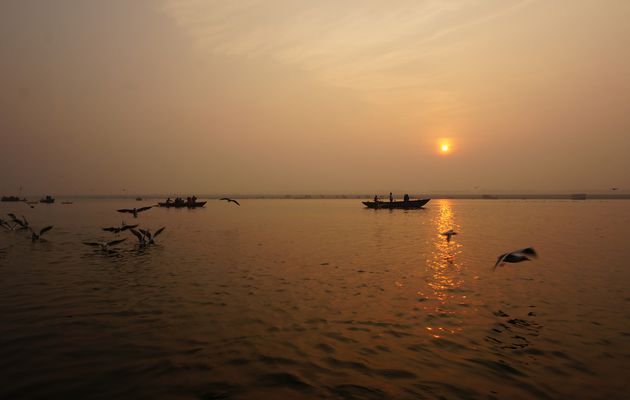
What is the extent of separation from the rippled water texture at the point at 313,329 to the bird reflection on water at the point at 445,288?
3.1 inches

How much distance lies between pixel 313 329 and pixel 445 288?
22.3ft

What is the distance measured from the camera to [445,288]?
14.7m

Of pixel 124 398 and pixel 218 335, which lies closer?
pixel 124 398

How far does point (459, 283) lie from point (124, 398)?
12.8 m

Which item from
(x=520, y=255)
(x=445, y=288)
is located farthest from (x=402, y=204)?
(x=520, y=255)

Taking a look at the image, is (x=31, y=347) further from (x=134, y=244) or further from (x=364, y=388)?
(x=134, y=244)

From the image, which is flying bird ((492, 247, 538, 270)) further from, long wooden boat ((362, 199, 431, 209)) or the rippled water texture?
long wooden boat ((362, 199, 431, 209))

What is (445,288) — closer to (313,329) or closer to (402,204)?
(313,329)

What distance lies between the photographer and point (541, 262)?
20.8 m

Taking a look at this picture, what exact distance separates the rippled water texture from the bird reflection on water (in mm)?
78

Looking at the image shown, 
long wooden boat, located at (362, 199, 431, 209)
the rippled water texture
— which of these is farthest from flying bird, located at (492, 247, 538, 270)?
long wooden boat, located at (362, 199, 431, 209)

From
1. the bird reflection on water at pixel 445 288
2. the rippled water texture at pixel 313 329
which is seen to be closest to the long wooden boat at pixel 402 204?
the bird reflection on water at pixel 445 288

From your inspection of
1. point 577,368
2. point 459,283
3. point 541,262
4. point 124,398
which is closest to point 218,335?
point 124,398

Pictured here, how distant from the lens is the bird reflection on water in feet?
34.1
